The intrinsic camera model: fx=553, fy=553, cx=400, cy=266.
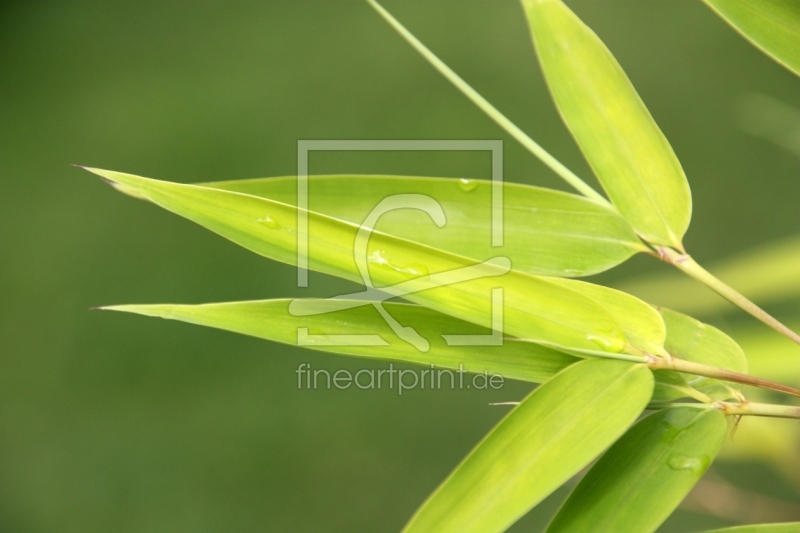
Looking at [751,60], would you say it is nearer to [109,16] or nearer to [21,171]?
[109,16]

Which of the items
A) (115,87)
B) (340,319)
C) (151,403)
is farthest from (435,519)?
(115,87)

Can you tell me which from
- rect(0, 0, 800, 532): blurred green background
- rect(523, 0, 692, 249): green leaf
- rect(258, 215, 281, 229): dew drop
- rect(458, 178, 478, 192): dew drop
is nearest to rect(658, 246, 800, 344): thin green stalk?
rect(523, 0, 692, 249): green leaf

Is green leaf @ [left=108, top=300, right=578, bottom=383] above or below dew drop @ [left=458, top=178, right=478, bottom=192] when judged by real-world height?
below

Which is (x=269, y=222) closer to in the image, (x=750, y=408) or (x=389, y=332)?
(x=389, y=332)

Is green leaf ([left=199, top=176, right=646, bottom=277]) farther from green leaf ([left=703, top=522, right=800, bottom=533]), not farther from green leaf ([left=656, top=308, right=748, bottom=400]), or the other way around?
green leaf ([left=703, top=522, right=800, bottom=533])

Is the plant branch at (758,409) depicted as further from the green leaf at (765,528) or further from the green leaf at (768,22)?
the green leaf at (768,22)
